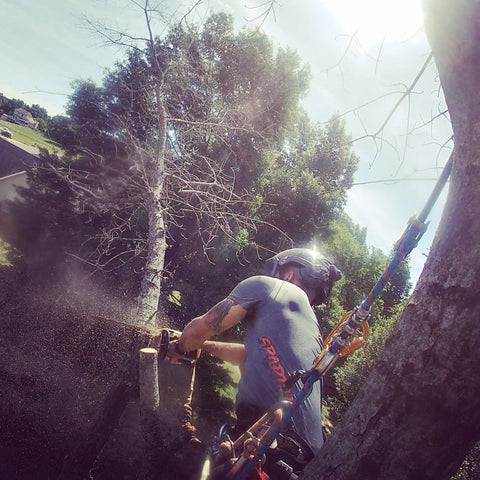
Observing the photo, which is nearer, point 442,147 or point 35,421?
point 442,147

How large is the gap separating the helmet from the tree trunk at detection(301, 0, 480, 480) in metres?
2.49

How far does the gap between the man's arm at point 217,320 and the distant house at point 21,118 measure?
88144 mm

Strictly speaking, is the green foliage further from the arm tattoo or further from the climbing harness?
the climbing harness

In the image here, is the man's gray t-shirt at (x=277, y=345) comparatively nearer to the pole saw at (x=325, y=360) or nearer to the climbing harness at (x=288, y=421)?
the climbing harness at (x=288, y=421)

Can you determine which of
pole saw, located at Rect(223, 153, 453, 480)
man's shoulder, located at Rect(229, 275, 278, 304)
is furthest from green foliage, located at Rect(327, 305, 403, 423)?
pole saw, located at Rect(223, 153, 453, 480)

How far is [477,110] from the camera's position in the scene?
1177 mm

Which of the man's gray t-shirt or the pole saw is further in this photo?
the man's gray t-shirt

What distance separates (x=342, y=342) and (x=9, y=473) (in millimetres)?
4917

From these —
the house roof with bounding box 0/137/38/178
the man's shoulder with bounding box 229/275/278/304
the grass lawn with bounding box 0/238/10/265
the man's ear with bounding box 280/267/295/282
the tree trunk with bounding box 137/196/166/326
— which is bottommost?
the grass lawn with bounding box 0/238/10/265

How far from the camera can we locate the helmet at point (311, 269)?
12.1 ft

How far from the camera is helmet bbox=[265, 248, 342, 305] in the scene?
12.1ft

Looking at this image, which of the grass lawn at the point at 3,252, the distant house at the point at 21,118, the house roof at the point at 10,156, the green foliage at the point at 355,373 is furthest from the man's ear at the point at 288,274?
the distant house at the point at 21,118

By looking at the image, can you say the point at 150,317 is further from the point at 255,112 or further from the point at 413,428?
the point at 255,112

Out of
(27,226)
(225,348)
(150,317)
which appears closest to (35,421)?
(150,317)
